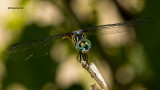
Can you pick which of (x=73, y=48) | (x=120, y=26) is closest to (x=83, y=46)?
(x=120, y=26)

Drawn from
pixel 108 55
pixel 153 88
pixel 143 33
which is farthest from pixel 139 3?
pixel 153 88

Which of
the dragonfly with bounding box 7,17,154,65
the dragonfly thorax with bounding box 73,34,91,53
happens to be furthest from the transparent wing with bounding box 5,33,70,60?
the dragonfly thorax with bounding box 73,34,91,53

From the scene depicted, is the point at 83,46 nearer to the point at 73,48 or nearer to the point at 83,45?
the point at 83,45

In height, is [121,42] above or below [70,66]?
above

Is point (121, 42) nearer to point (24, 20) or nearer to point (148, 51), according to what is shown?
Result: point (148, 51)

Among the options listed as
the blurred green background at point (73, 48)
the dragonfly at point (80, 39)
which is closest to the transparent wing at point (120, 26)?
the dragonfly at point (80, 39)
